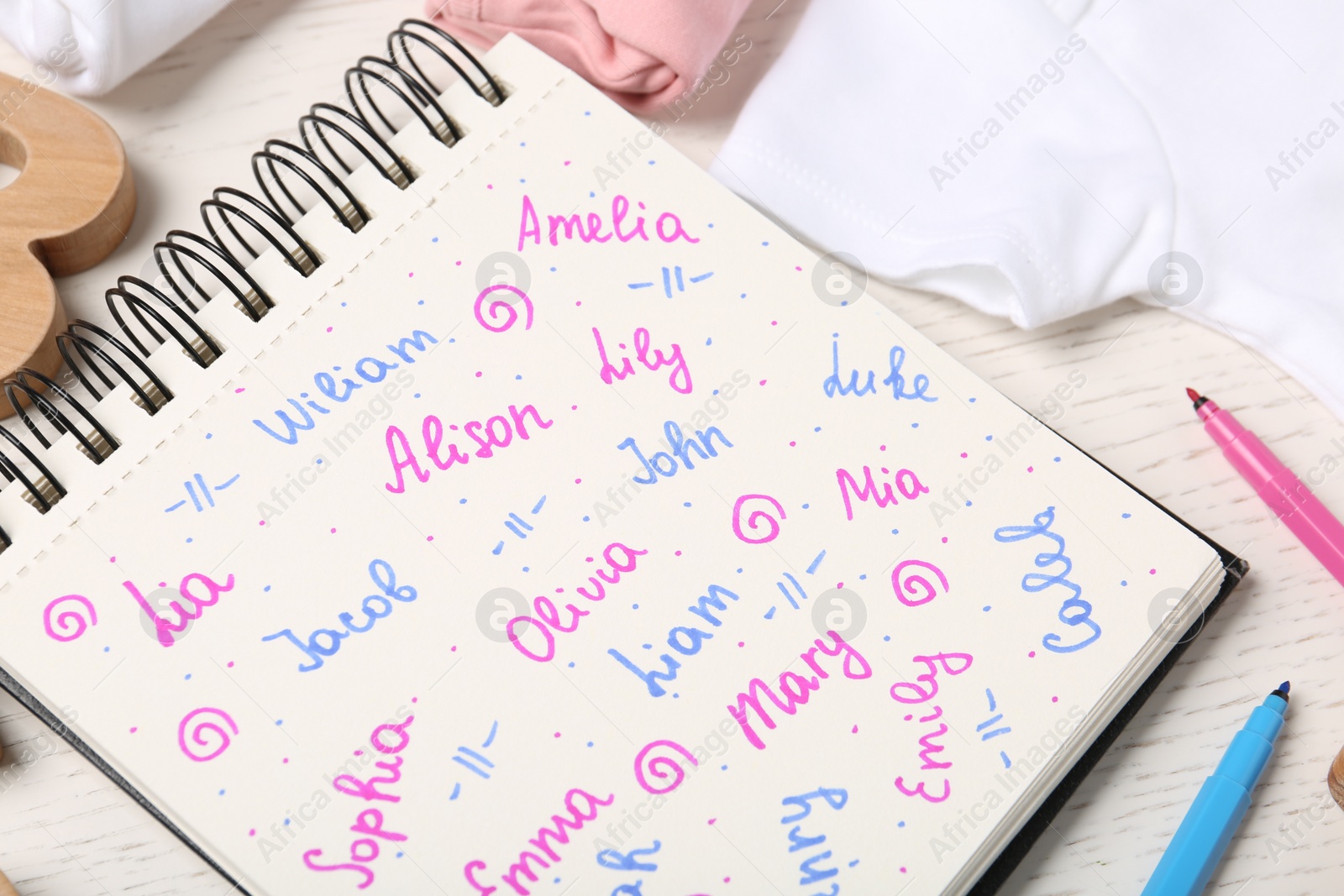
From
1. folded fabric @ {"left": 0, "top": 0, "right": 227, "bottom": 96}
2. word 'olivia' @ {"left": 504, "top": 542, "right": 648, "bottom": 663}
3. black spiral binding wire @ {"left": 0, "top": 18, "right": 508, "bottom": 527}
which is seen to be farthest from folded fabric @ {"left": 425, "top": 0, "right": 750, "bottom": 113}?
word 'olivia' @ {"left": 504, "top": 542, "right": 648, "bottom": 663}

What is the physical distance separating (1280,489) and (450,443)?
0.40 m

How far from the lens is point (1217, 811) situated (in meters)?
0.44

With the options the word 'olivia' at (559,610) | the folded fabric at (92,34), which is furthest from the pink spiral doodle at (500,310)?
the folded fabric at (92,34)

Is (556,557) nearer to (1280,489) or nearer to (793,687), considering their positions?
(793,687)

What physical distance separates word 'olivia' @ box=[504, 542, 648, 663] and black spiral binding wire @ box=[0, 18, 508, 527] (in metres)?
0.19

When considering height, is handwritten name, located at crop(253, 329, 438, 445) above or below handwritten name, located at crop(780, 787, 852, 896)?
above

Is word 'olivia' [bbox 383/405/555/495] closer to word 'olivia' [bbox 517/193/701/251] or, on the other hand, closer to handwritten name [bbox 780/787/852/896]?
word 'olivia' [bbox 517/193/701/251]

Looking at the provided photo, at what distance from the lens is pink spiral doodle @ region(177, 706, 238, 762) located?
42 cm

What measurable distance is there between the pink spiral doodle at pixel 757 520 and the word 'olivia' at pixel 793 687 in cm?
5

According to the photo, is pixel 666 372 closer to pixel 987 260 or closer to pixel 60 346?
pixel 987 260

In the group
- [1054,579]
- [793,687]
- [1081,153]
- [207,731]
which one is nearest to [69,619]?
[207,731]

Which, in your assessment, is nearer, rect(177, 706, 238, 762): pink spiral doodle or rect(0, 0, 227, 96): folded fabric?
rect(177, 706, 238, 762): pink spiral doodle

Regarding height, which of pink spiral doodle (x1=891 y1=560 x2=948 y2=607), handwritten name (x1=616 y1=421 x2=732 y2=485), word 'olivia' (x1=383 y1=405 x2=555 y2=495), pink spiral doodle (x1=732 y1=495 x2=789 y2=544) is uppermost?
word 'olivia' (x1=383 y1=405 x2=555 y2=495)

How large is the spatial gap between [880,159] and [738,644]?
10.9 inches
